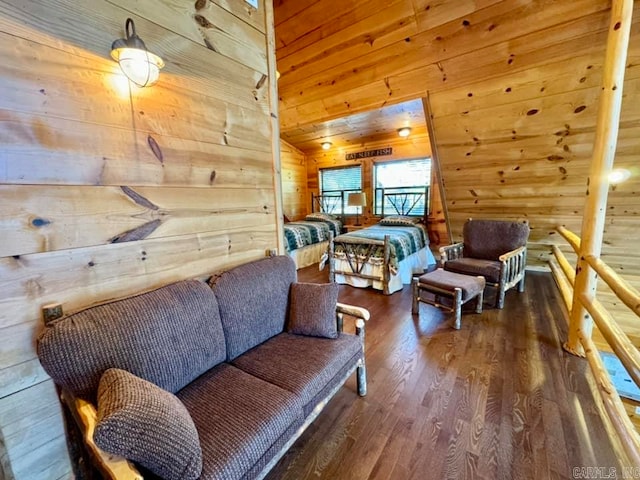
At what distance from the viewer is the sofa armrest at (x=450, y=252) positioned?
135 inches

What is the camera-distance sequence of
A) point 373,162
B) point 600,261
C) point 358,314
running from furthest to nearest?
A: point 373,162
point 600,261
point 358,314

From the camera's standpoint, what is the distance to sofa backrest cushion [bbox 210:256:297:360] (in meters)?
1.49

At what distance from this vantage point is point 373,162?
18.6ft

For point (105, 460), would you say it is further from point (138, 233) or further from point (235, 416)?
point (138, 233)

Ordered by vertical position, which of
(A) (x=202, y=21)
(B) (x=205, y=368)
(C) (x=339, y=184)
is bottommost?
(B) (x=205, y=368)

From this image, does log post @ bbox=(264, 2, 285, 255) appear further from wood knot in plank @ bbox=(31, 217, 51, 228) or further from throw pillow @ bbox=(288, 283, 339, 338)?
wood knot in plank @ bbox=(31, 217, 51, 228)

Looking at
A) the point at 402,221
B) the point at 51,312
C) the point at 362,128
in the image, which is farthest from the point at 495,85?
Result: the point at 51,312

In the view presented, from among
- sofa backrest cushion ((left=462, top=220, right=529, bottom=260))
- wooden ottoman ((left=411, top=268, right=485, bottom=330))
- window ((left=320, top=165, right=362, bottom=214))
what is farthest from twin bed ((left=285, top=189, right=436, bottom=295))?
window ((left=320, top=165, right=362, bottom=214))

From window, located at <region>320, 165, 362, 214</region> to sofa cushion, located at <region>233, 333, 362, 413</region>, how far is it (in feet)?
15.4

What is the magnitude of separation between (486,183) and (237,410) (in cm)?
378

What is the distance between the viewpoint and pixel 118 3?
3.92 ft

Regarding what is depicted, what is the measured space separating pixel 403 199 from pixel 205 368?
488 centimetres

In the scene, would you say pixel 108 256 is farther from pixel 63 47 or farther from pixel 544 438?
pixel 544 438

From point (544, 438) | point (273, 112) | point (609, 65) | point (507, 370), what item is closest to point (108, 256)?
point (273, 112)
